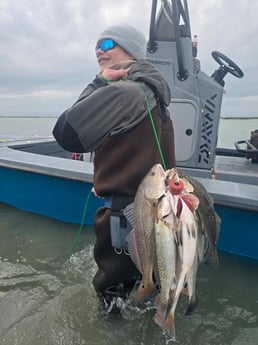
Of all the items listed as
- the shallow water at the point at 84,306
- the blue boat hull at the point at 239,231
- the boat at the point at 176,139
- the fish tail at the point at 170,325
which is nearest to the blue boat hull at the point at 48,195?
the boat at the point at 176,139

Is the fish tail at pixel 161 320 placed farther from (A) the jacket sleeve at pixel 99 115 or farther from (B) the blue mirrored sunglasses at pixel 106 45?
(B) the blue mirrored sunglasses at pixel 106 45

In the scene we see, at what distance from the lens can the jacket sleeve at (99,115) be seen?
1519 mm

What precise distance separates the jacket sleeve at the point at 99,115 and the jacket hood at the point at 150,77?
7 centimetres

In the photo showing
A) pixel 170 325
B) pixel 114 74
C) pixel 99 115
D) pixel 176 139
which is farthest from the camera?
pixel 176 139

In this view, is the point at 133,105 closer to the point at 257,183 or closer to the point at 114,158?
the point at 114,158

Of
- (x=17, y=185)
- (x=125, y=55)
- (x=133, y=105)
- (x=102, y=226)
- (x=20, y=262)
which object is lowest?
(x=20, y=262)

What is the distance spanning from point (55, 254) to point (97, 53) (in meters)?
2.09

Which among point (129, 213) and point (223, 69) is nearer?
point (129, 213)

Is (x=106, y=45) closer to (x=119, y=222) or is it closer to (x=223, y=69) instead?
(x=119, y=222)

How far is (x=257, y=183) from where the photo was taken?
335 centimetres

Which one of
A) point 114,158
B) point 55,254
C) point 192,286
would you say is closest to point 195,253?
point 192,286

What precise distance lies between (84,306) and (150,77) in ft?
5.49

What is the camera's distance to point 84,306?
235 centimetres

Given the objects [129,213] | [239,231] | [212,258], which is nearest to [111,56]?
[129,213]
